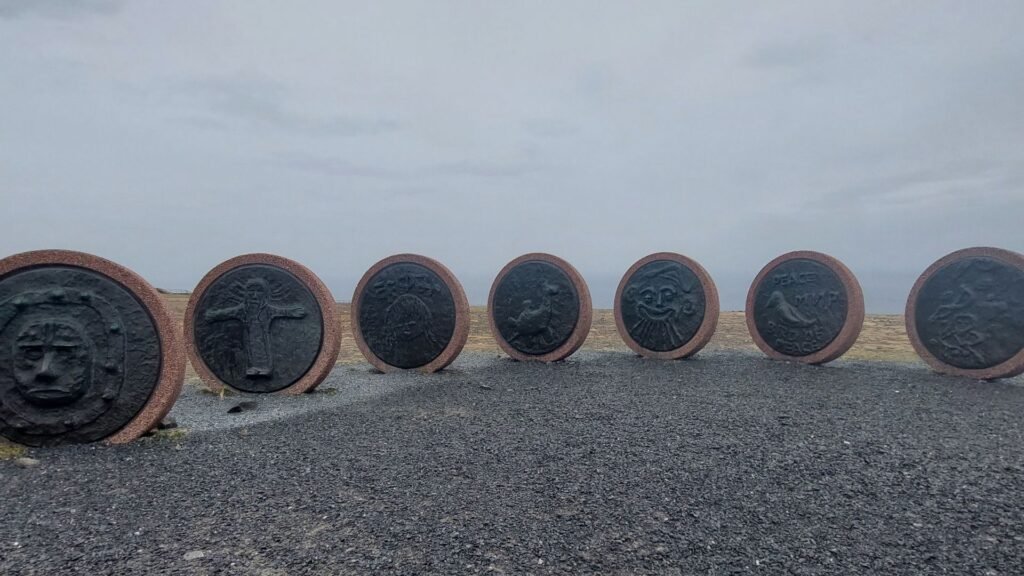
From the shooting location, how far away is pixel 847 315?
9.73m

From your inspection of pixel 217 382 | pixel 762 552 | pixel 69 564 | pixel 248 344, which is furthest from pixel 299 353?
pixel 762 552

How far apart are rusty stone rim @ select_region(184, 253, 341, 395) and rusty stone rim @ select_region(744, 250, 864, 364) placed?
8.02 meters

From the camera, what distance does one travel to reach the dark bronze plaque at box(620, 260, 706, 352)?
10.6 meters

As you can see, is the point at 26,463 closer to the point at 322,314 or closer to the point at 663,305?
the point at 322,314

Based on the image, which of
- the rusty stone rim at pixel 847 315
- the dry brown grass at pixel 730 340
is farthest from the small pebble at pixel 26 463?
the rusty stone rim at pixel 847 315

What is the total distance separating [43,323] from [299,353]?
9.90ft

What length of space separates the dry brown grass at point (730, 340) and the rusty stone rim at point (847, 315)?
1975 mm

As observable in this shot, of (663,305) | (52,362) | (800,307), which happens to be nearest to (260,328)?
(52,362)

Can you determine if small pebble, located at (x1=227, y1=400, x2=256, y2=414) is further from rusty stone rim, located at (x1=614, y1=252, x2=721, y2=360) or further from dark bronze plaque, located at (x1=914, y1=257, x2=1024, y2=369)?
dark bronze plaque, located at (x1=914, y1=257, x2=1024, y2=369)

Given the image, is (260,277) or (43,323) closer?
(43,323)

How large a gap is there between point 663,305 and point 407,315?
5.02 meters

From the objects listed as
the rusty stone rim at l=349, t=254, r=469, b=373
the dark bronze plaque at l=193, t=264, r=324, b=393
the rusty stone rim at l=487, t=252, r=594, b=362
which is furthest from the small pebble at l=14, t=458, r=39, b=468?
the rusty stone rim at l=487, t=252, r=594, b=362

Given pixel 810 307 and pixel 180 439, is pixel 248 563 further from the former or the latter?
pixel 810 307

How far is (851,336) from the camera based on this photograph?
9.62m
